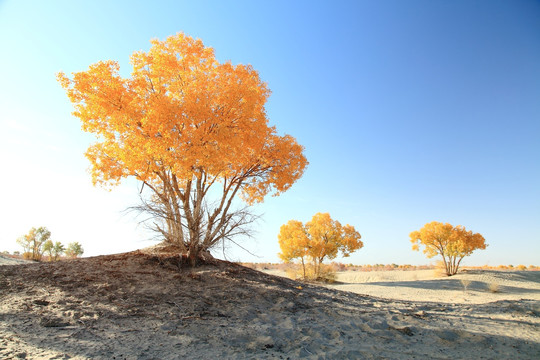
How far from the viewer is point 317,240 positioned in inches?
978

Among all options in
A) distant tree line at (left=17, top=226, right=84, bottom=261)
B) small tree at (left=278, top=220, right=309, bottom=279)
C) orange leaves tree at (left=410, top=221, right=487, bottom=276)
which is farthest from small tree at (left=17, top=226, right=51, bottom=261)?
orange leaves tree at (left=410, top=221, right=487, bottom=276)

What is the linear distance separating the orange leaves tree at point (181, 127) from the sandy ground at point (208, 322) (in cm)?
172

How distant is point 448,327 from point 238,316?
13.6 ft

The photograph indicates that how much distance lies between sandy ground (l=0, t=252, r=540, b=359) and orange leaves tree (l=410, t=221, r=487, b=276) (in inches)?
853

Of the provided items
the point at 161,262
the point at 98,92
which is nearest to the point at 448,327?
the point at 161,262

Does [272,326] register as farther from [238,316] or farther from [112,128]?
[112,128]

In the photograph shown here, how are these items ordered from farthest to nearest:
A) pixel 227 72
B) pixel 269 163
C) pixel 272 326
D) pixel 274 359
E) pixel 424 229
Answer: pixel 424 229
pixel 269 163
pixel 227 72
pixel 272 326
pixel 274 359

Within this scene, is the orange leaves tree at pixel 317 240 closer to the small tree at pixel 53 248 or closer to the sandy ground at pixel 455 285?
the sandy ground at pixel 455 285

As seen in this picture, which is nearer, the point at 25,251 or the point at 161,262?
the point at 161,262

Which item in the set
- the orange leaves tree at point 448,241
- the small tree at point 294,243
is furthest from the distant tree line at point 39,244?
the orange leaves tree at point 448,241

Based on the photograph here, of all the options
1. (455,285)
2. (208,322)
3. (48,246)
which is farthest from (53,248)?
(455,285)

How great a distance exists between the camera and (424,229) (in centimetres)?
2848

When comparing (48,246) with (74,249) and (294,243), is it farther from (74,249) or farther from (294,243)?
(294,243)

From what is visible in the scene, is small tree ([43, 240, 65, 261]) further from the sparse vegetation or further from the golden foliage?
the golden foliage
